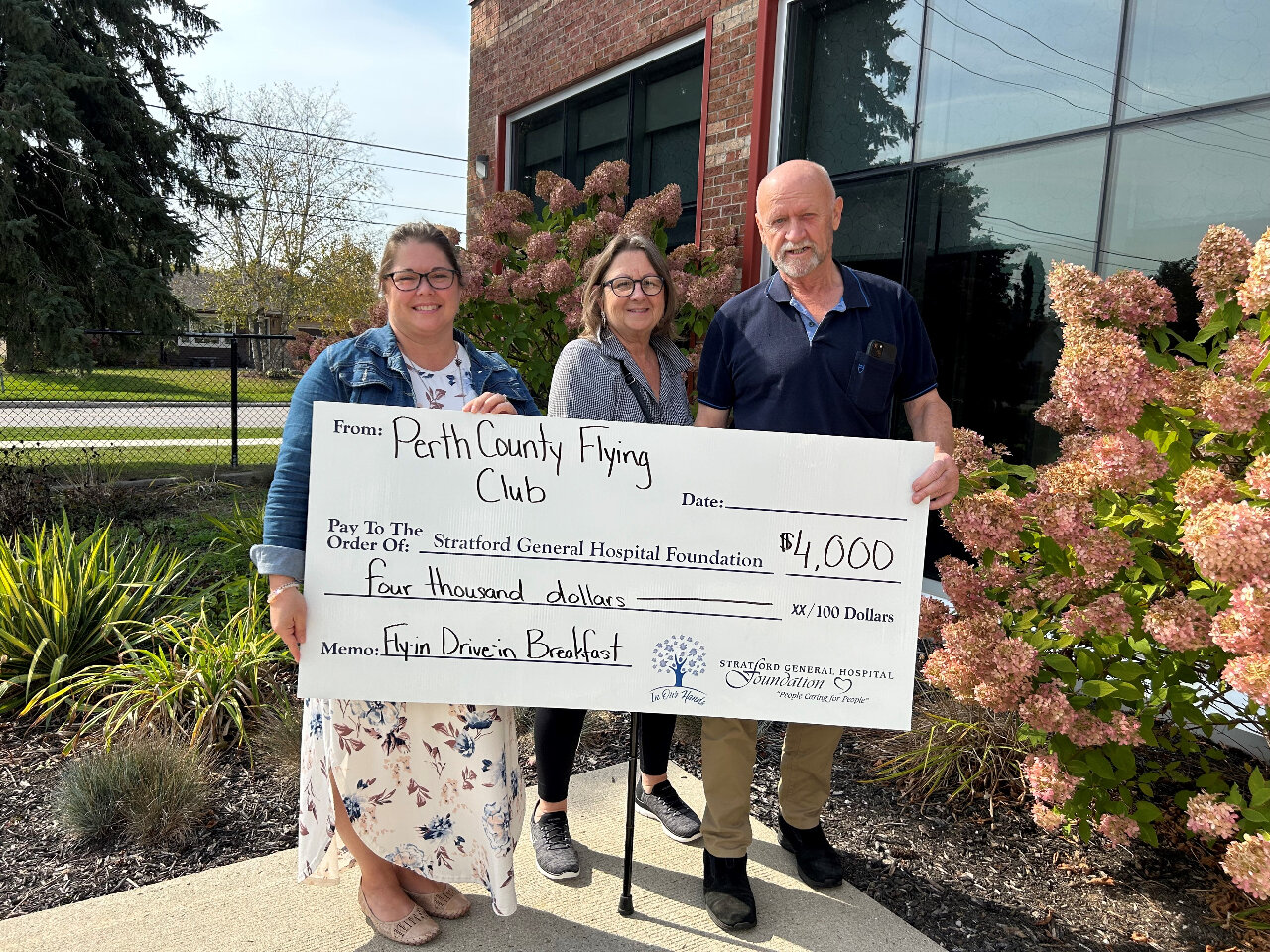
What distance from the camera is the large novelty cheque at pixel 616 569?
199cm

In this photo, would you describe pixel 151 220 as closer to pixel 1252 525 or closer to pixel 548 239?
pixel 548 239

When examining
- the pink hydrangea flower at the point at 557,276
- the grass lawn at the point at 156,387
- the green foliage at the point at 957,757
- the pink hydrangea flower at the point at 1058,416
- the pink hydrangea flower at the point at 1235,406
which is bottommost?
the green foliage at the point at 957,757

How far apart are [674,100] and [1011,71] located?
304 centimetres

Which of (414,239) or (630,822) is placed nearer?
(414,239)

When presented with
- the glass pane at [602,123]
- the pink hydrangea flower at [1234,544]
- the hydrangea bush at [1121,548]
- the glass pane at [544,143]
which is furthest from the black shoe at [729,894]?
the glass pane at [544,143]

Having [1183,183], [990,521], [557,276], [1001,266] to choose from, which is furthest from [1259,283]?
→ [557,276]

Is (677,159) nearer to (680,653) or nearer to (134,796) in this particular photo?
(680,653)

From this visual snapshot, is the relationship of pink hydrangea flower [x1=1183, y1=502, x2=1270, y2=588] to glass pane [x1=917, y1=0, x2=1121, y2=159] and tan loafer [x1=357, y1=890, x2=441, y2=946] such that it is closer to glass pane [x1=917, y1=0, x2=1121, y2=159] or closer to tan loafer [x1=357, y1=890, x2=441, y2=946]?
tan loafer [x1=357, y1=890, x2=441, y2=946]

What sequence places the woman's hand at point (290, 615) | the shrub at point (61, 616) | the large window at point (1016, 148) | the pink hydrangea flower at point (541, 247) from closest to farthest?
the woman's hand at point (290, 615) → the shrub at point (61, 616) → the large window at point (1016, 148) → the pink hydrangea flower at point (541, 247)

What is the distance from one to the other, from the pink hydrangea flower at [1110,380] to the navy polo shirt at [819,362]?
56 cm

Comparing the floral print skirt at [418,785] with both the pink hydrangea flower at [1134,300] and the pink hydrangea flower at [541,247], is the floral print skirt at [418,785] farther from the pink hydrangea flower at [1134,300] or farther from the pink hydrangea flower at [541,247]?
the pink hydrangea flower at [541,247]

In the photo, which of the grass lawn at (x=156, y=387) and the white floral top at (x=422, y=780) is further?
the grass lawn at (x=156, y=387)

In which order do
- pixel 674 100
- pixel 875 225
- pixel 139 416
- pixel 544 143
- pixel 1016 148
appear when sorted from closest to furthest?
pixel 1016 148
pixel 875 225
pixel 674 100
pixel 544 143
pixel 139 416

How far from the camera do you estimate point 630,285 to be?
2406 mm
